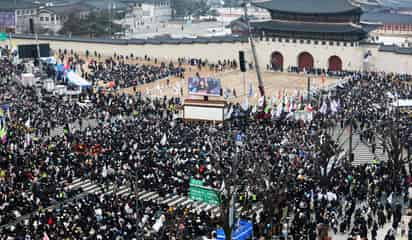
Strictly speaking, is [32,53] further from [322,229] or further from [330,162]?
[322,229]

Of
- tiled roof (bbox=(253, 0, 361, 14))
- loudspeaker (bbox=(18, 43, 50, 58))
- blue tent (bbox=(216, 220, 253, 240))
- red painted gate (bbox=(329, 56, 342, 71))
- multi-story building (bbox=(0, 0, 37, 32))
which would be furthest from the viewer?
multi-story building (bbox=(0, 0, 37, 32))

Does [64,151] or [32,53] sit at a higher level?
[32,53]

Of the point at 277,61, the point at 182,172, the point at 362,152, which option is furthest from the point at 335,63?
the point at 182,172

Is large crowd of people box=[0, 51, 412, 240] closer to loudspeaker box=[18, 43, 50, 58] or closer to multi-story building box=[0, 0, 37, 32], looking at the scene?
loudspeaker box=[18, 43, 50, 58]

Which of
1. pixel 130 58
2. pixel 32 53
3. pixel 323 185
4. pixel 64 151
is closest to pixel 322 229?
pixel 323 185

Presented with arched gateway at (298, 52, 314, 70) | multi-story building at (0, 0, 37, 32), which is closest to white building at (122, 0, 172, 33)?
multi-story building at (0, 0, 37, 32)

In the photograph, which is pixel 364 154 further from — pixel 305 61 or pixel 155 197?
pixel 305 61
